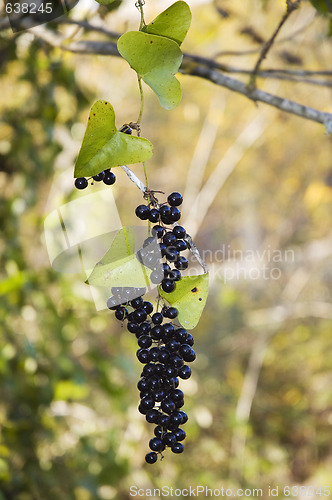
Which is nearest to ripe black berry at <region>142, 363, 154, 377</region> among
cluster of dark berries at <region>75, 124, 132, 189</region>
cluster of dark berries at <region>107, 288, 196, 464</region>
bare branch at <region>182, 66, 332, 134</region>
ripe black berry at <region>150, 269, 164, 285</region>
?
cluster of dark berries at <region>107, 288, 196, 464</region>

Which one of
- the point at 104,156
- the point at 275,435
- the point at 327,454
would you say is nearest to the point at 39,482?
the point at 104,156

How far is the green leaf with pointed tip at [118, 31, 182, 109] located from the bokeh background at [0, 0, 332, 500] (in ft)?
1.97

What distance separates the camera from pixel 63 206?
1444 mm

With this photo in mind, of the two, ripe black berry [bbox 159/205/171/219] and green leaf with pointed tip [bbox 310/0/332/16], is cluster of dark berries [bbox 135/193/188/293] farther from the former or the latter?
green leaf with pointed tip [bbox 310/0/332/16]

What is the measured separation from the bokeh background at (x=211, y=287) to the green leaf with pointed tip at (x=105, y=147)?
2.09 ft

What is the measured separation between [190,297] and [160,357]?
8 centimetres

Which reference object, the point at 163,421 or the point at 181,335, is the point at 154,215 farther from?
the point at 163,421

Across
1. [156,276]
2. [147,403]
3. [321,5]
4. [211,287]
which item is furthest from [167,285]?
[211,287]

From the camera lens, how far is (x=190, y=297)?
51 centimetres

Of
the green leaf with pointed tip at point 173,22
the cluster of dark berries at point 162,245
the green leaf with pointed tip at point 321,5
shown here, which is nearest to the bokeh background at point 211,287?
the green leaf with pointed tip at point 321,5

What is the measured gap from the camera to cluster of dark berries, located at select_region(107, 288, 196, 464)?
521 millimetres

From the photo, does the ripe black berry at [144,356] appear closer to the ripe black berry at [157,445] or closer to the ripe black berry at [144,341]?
the ripe black berry at [144,341]

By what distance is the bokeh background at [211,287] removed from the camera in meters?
1.39

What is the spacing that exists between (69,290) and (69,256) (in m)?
0.46
